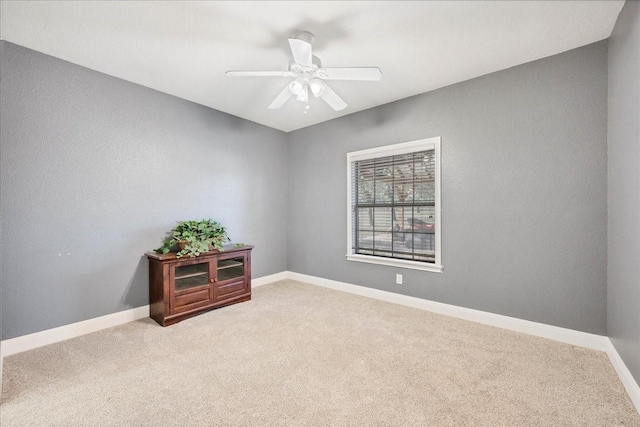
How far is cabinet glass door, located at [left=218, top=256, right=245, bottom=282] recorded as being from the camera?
3225 mm

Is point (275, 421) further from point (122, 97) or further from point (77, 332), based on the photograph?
point (122, 97)

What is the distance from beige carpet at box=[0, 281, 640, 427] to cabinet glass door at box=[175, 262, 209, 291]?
401mm

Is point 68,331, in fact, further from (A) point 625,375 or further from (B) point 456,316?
(A) point 625,375

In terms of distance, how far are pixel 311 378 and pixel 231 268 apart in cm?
186

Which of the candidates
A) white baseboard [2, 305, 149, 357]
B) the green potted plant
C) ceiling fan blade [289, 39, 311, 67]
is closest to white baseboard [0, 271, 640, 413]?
white baseboard [2, 305, 149, 357]

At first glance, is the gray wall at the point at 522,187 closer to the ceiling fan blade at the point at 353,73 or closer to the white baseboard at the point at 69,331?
the ceiling fan blade at the point at 353,73

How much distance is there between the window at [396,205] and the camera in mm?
3223

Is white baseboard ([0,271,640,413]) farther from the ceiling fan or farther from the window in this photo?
the ceiling fan

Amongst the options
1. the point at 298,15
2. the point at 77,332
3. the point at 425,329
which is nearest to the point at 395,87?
the point at 298,15

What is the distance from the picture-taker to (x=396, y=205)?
3527 millimetres

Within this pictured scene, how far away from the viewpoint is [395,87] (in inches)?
121

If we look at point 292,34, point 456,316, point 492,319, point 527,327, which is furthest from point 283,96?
point 527,327

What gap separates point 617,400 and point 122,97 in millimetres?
4720

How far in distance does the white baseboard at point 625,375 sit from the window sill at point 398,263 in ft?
4.53
